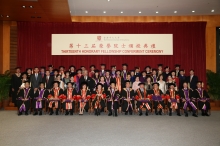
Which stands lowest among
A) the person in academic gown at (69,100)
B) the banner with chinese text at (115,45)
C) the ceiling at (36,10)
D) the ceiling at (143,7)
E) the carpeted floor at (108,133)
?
the carpeted floor at (108,133)

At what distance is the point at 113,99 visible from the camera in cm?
787

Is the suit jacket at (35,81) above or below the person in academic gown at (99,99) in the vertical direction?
above

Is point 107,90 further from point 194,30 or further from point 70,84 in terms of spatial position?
point 194,30

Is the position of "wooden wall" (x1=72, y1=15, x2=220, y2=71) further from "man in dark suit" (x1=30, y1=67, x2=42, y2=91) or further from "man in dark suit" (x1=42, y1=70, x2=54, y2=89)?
"man in dark suit" (x1=30, y1=67, x2=42, y2=91)

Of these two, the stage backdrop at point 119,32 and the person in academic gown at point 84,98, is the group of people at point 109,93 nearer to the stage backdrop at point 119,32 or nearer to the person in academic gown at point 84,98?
the person in academic gown at point 84,98

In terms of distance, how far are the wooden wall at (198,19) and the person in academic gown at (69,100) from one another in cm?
395

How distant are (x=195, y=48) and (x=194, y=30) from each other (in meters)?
0.80

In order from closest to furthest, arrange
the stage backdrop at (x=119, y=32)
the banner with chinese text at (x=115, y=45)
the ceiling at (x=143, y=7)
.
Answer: the ceiling at (x=143, y=7) → the banner with chinese text at (x=115, y=45) → the stage backdrop at (x=119, y=32)

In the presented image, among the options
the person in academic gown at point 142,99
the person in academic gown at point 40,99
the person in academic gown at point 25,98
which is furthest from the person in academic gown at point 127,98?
the person in academic gown at point 25,98

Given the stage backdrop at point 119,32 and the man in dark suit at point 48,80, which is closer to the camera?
the man in dark suit at point 48,80

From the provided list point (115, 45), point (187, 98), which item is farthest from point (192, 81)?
point (115, 45)

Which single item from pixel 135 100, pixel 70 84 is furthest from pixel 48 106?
pixel 135 100

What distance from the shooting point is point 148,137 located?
15.6 feet

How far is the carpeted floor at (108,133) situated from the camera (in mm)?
4352
